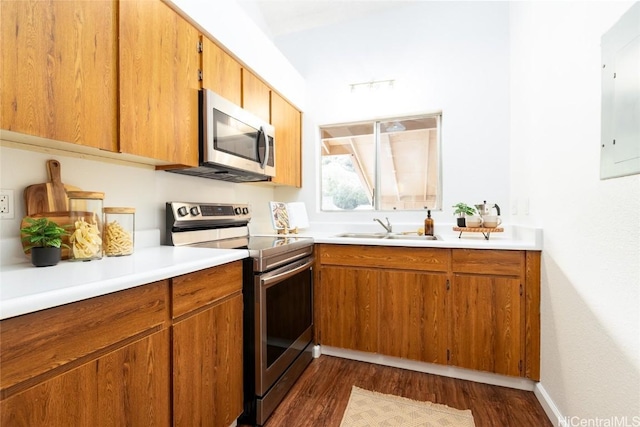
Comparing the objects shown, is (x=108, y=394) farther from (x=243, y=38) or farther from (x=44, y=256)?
(x=243, y=38)

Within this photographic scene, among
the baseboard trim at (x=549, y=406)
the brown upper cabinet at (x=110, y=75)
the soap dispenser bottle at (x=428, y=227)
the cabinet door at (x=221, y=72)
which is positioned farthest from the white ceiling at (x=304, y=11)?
the baseboard trim at (x=549, y=406)

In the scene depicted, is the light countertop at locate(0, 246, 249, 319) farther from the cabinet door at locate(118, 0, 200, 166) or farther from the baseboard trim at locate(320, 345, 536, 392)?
the baseboard trim at locate(320, 345, 536, 392)

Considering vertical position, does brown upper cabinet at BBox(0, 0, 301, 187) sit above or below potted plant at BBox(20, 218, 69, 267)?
above

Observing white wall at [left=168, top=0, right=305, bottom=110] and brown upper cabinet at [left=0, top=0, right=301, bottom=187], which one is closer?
brown upper cabinet at [left=0, top=0, right=301, bottom=187]

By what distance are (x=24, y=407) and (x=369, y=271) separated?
177 cm

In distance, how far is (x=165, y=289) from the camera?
1.06m

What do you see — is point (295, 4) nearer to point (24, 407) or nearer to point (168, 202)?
point (168, 202)

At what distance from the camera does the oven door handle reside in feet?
5.06

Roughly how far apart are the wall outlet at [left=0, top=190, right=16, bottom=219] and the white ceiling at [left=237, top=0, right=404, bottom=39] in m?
2.34

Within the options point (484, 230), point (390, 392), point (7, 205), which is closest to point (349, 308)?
point (390, 392)

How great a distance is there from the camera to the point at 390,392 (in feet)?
5.91

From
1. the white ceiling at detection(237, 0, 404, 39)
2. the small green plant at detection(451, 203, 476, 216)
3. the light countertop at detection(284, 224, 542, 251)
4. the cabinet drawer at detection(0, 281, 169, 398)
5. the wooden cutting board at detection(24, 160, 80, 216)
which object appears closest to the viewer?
the cabinet drawer at detection(0, 281, 169, 398)

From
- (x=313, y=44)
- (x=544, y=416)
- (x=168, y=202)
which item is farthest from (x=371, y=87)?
(x=544, y=416)

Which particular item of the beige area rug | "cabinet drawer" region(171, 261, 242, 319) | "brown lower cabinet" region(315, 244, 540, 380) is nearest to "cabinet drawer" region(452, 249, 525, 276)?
"brown lower cabinet" region(315, 244, 540, 380)
